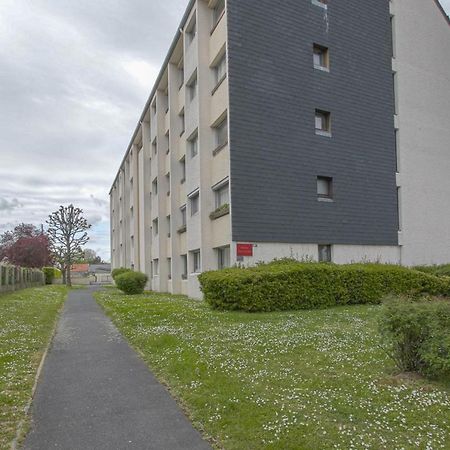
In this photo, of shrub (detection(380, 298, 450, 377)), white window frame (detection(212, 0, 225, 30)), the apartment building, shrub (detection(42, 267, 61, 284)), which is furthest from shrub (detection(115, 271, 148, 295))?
shrub (detection(42, 267, 61, 284))

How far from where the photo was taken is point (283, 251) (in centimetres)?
1859

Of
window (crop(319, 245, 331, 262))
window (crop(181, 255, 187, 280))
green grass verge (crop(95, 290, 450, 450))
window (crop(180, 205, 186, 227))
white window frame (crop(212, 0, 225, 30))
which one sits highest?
white window frame (crop(212, 0, 225, 30))

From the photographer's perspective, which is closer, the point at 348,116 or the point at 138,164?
the point at 348,116

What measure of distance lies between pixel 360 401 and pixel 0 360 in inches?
240

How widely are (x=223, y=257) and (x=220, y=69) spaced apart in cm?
838

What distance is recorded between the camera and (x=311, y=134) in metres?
20.1

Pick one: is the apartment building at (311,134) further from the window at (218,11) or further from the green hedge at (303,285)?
the green hedge at (303,285)

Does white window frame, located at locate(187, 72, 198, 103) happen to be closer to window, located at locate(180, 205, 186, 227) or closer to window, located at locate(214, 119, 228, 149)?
window, located at locate(214, 119, 228, 149)

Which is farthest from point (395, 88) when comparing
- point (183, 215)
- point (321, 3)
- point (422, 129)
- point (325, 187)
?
point (183, 215)

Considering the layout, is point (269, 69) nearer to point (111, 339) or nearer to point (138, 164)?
point (111, 339)

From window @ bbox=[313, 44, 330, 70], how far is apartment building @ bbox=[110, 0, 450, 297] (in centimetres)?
5

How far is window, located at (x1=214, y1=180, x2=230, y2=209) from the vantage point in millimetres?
19291

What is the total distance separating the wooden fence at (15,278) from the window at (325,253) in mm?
17376

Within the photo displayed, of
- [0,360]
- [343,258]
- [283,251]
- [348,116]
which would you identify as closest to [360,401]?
[0,360]
